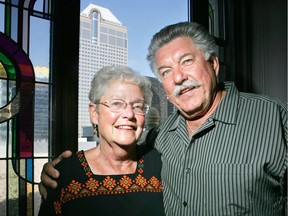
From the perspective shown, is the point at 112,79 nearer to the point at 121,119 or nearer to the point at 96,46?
the point at 121,119

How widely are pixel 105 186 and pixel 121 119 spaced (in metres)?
0.27

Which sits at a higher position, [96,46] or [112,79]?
[96,46]

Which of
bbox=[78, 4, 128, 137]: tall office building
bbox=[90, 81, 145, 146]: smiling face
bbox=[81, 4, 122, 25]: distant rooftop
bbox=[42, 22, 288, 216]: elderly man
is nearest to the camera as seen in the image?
bbox=[42, 22, 288, 216]: elderly man

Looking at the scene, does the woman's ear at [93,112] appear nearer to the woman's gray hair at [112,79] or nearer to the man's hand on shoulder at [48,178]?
the woman's gray hair at [112,79]

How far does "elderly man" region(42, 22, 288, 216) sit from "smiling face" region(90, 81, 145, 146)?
0.15m

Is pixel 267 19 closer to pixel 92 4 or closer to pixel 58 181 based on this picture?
pixel 92 4

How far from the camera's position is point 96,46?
1.87 metres

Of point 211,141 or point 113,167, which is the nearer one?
point 211,141

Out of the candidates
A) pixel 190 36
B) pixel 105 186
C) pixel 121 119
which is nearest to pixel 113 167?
pixel 105 186

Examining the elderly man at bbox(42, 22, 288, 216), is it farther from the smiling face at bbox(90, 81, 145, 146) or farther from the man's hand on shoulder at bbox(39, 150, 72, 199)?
the smiling face at bbox(90, 81, 145, 146)

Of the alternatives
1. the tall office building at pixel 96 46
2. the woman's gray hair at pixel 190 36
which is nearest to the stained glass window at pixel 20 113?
the tall office building at pixel 96 46

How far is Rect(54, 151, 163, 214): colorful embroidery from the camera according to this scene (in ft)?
4.03

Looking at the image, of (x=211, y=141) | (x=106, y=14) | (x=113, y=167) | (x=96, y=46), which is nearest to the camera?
(x=211, y=141)

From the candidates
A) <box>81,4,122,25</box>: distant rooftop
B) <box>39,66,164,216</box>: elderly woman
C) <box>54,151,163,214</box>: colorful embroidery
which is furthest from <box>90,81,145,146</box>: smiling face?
<box>81,4,122,25</box>: distant rooftop
